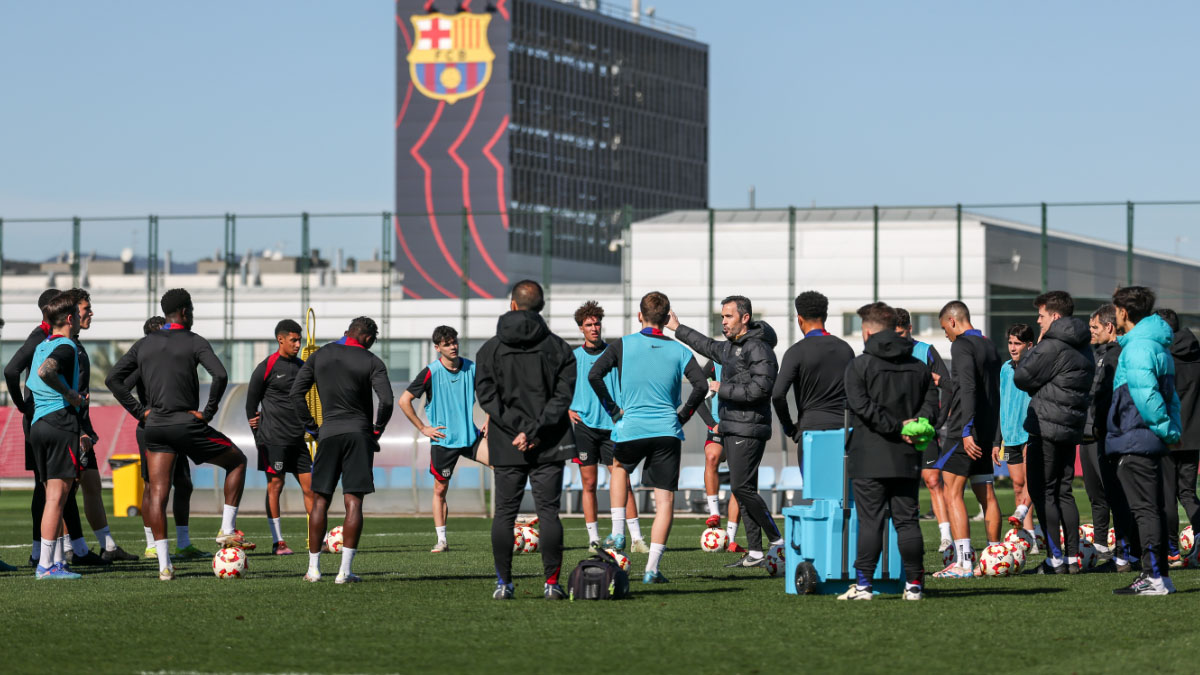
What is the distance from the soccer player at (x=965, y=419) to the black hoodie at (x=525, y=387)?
2.94 meters

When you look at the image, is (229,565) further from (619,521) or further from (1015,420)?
(1015,420)

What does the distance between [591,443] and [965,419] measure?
3.48m

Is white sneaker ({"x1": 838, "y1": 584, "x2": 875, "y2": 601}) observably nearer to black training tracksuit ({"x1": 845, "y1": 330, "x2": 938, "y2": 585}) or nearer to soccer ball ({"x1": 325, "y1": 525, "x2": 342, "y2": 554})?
black training tracksuit ({"x1": 845, "y1": 330, "x2": 938, "y2": 585})

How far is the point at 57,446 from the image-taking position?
12195mm

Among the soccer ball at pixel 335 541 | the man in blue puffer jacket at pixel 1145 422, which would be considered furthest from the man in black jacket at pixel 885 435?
the soccer ball at pixel 335 541

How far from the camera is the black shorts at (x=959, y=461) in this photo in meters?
12.1

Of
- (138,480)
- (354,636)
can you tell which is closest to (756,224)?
(138,480)

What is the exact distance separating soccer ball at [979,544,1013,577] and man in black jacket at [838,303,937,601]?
6.83 ft

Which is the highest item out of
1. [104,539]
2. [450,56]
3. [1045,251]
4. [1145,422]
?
[450,56]

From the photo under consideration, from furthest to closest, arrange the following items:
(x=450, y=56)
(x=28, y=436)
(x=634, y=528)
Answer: (x=450, y=56) → (x=634, y=528) → (x=28, y=436)

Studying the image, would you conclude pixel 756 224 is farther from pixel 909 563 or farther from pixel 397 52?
pixel 397 52

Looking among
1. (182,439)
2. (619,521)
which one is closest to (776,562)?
(619,521)

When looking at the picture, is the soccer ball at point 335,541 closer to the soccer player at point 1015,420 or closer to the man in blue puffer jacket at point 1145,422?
the soccer player at point 1015,420

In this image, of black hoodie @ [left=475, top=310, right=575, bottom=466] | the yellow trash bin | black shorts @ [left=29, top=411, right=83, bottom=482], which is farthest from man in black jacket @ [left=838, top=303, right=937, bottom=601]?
the yellow trash bin
